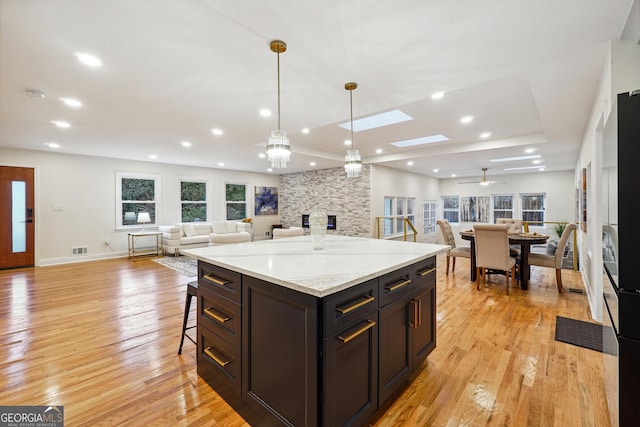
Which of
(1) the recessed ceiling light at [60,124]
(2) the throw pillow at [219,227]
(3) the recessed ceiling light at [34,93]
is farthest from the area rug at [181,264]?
(3) the recessed ceiling light at [34,93]

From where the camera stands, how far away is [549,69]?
2502 millimetres

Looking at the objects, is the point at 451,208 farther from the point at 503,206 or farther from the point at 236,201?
the point at 236,201

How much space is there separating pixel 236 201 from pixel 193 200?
1.45m

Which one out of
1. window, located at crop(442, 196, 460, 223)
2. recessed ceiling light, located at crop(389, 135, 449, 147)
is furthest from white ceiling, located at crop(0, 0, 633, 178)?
window, located at crop(442, 196, 460, 223)

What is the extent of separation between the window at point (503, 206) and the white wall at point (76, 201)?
1092cm

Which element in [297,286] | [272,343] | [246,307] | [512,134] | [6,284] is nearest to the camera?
[297,286]

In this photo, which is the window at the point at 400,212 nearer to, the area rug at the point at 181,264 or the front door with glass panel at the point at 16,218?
the area rug at the point at 181,264

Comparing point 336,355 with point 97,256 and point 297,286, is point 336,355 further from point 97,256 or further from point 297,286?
point 97,256

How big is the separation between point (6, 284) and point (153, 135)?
132 inches

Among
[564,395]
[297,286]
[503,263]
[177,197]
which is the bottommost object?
[564,395]

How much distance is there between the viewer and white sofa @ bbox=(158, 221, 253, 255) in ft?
21.4

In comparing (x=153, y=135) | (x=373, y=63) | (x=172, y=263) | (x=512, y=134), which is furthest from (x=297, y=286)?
(x=172, y=263)

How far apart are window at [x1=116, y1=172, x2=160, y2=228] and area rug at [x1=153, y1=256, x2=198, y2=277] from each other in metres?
1.39

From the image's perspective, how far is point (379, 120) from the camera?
4.29 meters
